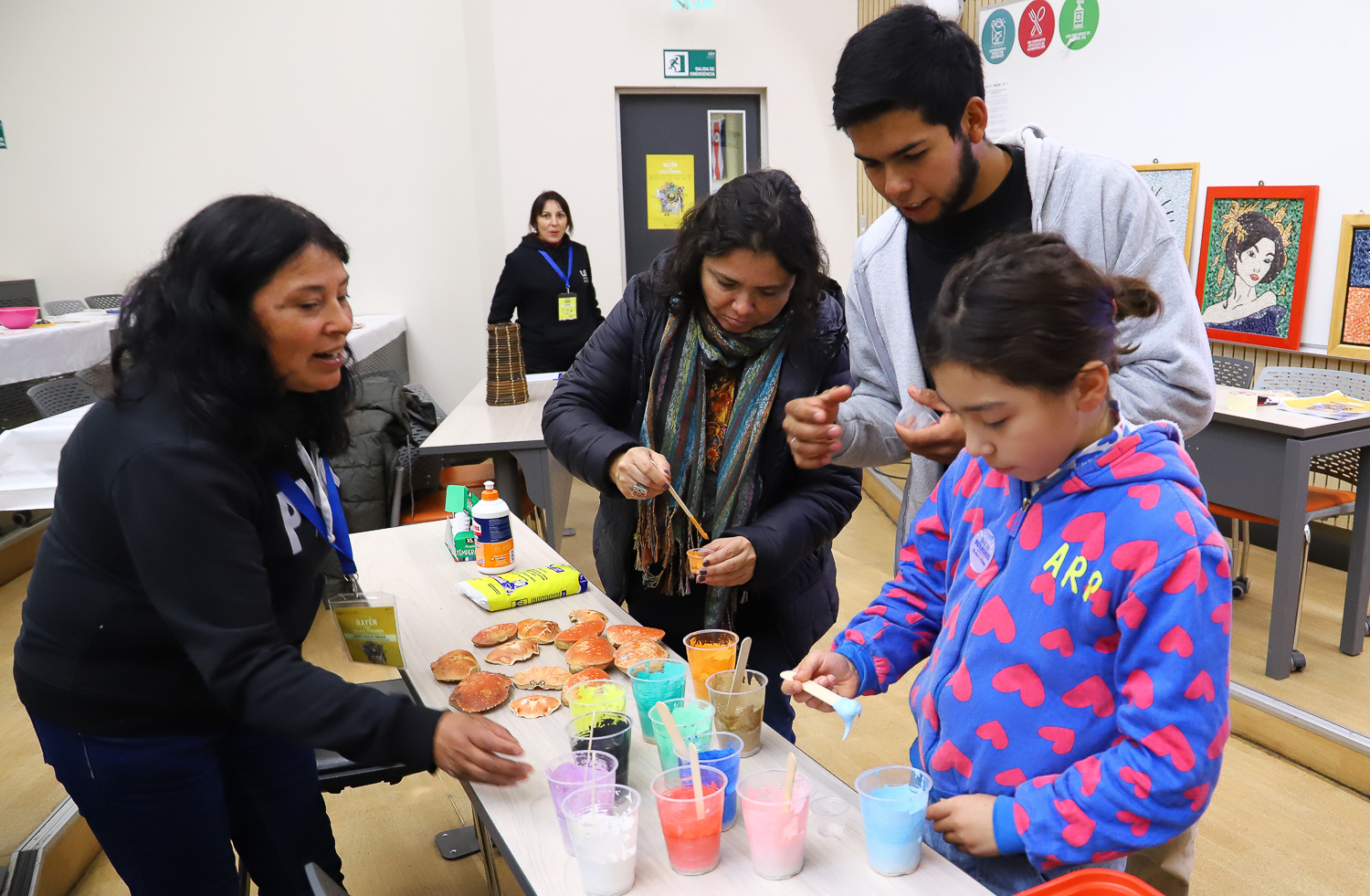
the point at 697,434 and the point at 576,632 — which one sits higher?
the point at 697,434

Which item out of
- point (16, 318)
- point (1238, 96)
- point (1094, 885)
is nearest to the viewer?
point (1094, 885)

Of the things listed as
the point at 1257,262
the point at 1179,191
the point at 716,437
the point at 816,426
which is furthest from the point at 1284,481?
the point at 816,426

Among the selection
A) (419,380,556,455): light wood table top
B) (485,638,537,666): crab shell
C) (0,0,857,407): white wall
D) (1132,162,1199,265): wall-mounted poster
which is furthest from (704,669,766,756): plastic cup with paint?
(0,0,857,407): white wall

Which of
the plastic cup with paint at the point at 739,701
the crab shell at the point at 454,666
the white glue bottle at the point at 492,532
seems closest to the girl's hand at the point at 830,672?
the plastic cup with paint at the point at 739,701

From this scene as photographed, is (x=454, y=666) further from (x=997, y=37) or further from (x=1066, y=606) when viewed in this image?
(x=997, y=37)

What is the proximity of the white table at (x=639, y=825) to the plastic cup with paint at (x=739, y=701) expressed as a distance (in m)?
0.05

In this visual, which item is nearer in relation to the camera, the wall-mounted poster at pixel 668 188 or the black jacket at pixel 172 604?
the black jacket at pixel 172 604

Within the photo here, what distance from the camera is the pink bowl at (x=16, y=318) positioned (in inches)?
185

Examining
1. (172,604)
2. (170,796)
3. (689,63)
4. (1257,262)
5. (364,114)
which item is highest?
(689,63)

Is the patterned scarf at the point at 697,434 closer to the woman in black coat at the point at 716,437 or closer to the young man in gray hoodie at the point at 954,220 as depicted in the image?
the woman in black coat at the point at 716,437

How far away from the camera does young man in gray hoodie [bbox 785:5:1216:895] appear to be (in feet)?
4.66

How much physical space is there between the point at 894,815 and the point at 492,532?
1248 mm

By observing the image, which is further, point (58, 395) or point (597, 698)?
point (58, 395)

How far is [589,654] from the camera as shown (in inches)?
64.9
